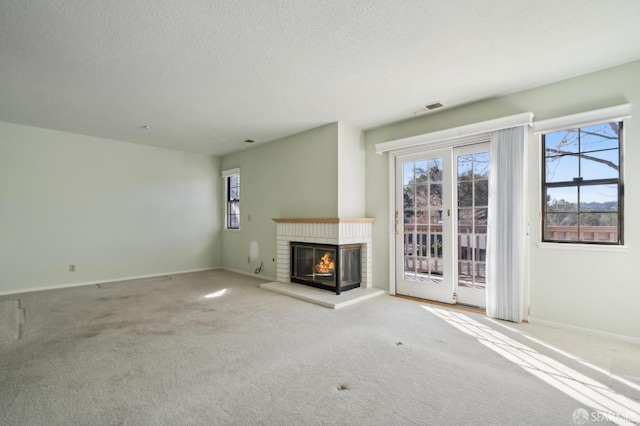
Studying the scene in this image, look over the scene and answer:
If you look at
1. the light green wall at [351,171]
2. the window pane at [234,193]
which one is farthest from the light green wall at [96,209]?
the light green wall at [351,171]

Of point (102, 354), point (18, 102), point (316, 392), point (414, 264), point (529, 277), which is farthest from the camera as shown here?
point (414, 264)

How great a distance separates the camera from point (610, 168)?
2.93 m

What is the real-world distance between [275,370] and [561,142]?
3.70 metres

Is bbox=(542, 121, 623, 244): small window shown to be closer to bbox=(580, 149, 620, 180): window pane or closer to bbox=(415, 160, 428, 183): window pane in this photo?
bbox=(580, 149, 620, 180): window pane

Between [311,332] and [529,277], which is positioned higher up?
[529,277]

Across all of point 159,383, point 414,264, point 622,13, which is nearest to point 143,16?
point 159,383

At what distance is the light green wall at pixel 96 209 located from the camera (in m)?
4.64

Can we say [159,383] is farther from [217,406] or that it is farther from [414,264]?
[414,264]

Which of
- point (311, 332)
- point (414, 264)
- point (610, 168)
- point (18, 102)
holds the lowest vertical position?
point (311, 332)

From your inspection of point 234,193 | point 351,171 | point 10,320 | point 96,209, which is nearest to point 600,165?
point 351,171

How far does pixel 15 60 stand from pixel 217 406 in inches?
140

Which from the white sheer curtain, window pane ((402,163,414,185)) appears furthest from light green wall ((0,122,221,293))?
the white sheer curtain

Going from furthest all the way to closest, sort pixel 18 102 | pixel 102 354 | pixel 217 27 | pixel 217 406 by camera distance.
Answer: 1. pixel 18 102
2. pixel 102 354
3. pixel 217 27
4. pixel 217 406

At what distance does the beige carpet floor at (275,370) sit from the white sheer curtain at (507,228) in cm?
37
